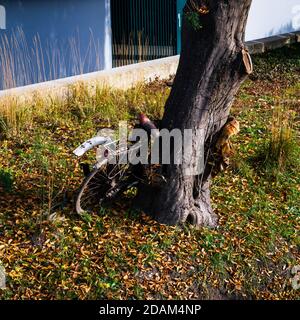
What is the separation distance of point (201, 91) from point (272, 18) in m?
9.26

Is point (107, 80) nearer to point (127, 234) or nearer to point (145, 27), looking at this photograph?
point (145, 27)

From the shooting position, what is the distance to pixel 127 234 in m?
5.46

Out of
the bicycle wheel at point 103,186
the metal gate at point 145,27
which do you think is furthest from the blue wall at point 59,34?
the bicycle wheel at point 103,186

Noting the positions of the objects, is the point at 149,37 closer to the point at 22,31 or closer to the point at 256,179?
the point at 22,31

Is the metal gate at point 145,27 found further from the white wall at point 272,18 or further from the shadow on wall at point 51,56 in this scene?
the white wall at point 272,18

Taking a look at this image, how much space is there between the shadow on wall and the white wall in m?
3.55

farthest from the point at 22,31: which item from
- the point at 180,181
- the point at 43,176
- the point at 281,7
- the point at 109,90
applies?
the point at 281,7

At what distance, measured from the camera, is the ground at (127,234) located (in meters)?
5.00

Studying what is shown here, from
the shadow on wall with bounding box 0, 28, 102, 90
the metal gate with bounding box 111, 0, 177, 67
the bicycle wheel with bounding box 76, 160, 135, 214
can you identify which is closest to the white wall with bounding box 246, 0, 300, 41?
the metal gate with bounding box 111, 0, 177, 67

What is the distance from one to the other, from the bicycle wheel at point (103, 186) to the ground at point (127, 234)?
11cm

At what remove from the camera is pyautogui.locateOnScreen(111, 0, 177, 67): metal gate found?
11828mm

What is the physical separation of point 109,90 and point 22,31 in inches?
99.1

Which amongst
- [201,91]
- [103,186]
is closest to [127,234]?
[103,186]

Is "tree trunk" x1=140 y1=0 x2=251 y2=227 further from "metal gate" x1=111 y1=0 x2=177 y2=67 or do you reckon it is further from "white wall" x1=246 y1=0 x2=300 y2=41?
"white wall" x1=246 y1=0 x2=300 y2=41
